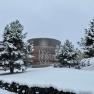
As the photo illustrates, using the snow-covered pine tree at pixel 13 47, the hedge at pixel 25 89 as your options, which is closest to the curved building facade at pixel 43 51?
the snow-covered pine tree at pixel 13 47

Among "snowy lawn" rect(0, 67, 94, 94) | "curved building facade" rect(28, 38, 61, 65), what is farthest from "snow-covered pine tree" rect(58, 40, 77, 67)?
"curved building facade" rect(28, 38, 61, 65)

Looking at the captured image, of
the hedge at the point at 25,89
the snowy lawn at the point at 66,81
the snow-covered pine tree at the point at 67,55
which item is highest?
the snow-covered pine tree at the point at 67,55

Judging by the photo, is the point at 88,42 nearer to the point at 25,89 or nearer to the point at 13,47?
the point at 13,47

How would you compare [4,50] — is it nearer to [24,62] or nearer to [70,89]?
[24,62]

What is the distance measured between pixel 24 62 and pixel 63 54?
46.1ft

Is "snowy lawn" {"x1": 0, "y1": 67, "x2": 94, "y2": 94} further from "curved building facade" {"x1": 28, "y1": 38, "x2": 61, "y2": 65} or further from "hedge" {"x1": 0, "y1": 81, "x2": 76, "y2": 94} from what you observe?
"curved building facade" {"x1": 28, "y1": 38, "x2": 61, "y2": 65}

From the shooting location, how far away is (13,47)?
1623 inches

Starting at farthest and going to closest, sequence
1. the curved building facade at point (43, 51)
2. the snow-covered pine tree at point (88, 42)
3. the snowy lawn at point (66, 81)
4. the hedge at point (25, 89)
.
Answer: the curved building facade at point (43, 51) → the snow-covered pine tree at point (88, 42) → the hedge at point (25, 89) → the snowy lawn at point (66, 81)

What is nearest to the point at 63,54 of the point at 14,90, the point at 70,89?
the point at 14,90

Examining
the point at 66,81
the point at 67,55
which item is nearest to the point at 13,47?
the point at 67,55

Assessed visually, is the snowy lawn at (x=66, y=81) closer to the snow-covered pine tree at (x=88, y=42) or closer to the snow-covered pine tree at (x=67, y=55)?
the snow-covered pine tree at (x=88, y=42)

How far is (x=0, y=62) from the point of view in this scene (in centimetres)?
4172

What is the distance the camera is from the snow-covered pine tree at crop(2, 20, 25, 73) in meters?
41.2

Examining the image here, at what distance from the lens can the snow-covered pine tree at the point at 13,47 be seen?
41.2 meters
